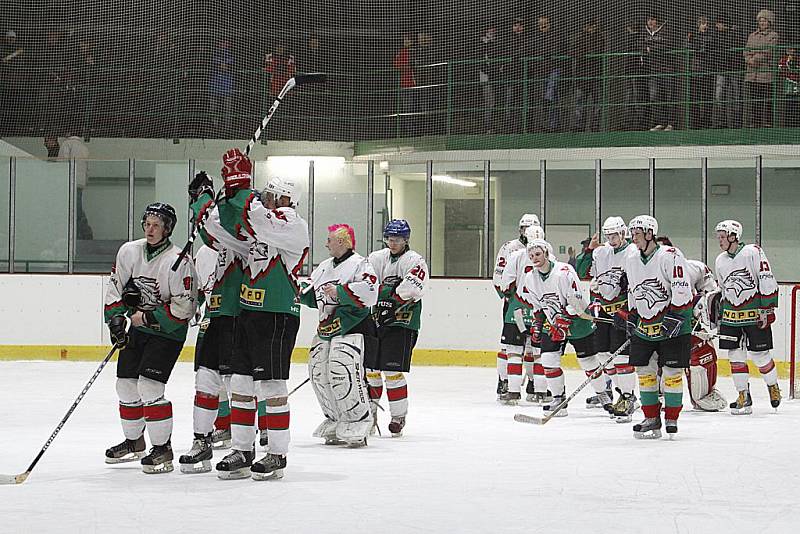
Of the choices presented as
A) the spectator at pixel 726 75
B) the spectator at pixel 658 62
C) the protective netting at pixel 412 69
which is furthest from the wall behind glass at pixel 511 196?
the spectator at pixel 726 75

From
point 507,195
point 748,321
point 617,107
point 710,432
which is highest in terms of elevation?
point 617,107

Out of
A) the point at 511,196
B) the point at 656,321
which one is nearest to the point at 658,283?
the point at 656,321

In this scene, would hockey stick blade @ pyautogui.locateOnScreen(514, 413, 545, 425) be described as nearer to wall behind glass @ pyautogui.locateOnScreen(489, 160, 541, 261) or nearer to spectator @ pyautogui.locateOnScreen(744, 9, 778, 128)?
wall behind glass @ pyautogui.locateOnScreen(489, 160, 541, 261)

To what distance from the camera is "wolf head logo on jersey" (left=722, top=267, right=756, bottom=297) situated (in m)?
8.49

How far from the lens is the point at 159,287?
211 inches

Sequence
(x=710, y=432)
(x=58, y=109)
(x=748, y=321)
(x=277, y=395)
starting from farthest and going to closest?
1. (x=58, y=109)
2. (x=748, y=321)
3. (x=710, y=432)
4. (x=277, y=395)

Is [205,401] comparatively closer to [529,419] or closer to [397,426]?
[397,426]

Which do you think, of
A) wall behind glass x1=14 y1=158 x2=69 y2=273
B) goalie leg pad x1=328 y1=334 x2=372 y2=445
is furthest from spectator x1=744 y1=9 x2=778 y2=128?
goalie leg pad x1=328 y1=334 x2=372 y2=445

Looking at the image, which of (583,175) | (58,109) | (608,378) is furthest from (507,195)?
(58,109)

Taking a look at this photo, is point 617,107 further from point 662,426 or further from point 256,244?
point 256,244

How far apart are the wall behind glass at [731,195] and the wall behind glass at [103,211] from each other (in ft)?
19.8

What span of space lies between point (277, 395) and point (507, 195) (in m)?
8.02

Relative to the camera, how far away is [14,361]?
1210 centimetres

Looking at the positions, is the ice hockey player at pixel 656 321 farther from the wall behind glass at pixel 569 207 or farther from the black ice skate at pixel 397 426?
the wall behind glass at pixel 569 207
